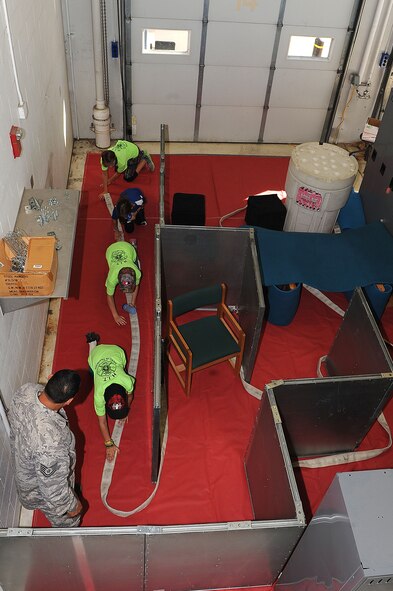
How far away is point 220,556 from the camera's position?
3.30 metres

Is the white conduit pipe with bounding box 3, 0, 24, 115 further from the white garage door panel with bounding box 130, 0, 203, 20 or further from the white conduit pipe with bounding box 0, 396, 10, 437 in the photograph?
the white garage door panel with bounding box 130, 0, 203, 20

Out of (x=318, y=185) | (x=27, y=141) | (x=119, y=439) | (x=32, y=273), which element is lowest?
(x=119, y=439)

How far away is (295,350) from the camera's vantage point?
557cm

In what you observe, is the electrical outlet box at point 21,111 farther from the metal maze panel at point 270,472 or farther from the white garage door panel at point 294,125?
the white garage door panel at point 294,125

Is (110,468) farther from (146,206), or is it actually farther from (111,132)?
(111,132)

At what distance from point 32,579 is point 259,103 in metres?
7.63

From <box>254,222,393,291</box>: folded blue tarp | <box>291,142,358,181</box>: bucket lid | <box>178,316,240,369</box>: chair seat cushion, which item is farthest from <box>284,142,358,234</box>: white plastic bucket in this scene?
<box>178,316,240,369</box>: chair seat cushion

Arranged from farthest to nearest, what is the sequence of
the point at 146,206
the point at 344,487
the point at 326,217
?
1. the point at 146,206
2. the point at 326,217
3. the point at 344,487

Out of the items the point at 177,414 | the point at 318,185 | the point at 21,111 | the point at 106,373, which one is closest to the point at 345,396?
the point at 177,414

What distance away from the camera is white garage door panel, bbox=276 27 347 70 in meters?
7.73

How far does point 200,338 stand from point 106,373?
3.53 ft

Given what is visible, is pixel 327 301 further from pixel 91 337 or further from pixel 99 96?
pixel 99 96

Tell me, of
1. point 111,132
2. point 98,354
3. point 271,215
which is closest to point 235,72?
point 111,132

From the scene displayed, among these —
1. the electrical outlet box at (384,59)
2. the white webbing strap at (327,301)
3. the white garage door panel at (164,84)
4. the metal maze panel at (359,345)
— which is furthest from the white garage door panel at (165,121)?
the metal maze panel at (359,345)
